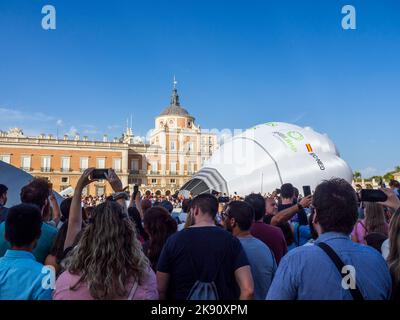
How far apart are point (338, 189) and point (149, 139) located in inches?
2629

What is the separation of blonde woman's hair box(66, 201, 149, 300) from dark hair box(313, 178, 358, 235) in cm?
112

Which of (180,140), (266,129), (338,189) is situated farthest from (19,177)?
(180,140)

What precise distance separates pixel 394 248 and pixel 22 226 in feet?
8.07

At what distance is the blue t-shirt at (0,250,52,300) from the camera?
242 cm

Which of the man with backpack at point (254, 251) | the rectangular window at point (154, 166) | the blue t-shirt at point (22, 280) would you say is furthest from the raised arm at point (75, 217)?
the rectangular window at point (154, 166)

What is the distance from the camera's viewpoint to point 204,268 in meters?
2.95

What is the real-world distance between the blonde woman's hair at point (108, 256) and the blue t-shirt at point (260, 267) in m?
1.29

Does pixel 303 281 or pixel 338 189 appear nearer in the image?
pixel 303 281

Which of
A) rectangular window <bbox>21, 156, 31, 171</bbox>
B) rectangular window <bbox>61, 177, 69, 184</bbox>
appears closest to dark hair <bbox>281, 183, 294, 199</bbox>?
rectangular window <bbox>21, 156, 31, 171</bbox>

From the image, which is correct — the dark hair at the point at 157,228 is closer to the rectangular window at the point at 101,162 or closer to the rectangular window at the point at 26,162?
the rectangular window at the point at 101,162

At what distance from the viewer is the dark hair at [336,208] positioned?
91.5 inches

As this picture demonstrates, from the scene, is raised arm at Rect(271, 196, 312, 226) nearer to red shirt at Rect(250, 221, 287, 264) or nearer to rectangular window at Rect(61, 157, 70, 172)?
red shirt at Rect(250, 221, 287, 264)
